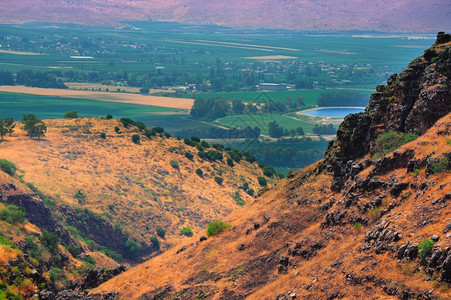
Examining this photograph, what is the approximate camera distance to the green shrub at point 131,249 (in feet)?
227

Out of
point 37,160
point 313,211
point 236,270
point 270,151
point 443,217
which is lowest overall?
point 270,151

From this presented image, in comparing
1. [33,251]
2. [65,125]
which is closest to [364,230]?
[33,251]

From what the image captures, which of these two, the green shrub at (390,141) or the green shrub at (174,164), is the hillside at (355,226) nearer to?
the green shrub at (390,141)

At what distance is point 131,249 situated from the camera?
69.2 metres

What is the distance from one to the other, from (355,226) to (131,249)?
43.2 metres

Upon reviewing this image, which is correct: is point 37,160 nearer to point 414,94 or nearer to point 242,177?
point 242,177

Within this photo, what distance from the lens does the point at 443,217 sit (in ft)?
79.0

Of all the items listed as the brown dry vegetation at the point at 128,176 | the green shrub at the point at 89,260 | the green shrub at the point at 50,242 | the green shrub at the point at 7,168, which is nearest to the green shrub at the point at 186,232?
the brown dry vegetation at the point at 128,176

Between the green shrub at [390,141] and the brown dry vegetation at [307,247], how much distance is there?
214cm

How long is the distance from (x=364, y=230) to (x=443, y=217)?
5424mm

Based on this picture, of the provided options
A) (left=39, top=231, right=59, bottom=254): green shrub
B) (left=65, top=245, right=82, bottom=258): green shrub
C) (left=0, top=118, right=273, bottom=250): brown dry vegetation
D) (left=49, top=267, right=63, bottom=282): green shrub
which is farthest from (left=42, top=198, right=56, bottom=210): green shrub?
(left=49, top=267, right=63, bottom=282): green shrub

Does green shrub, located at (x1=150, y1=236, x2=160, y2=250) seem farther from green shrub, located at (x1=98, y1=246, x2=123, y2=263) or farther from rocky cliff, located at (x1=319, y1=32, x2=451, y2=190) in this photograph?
rocky cliff, located at (x1=319, y1=32, x2=451, y2=190)

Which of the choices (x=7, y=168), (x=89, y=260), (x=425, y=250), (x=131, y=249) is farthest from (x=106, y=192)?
(x=425, y=250)

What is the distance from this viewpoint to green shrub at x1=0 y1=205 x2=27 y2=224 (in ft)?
177
